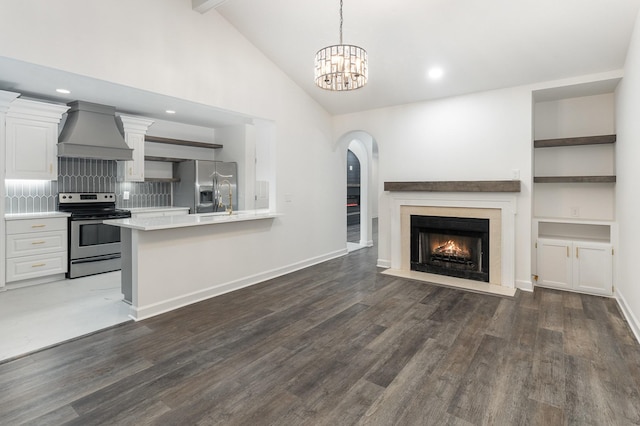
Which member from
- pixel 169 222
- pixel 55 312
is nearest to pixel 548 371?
pixel 169 222

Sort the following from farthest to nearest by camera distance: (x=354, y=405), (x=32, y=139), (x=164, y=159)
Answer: (x=164, y=159), (x=32, y=139), (x=354, y=405)

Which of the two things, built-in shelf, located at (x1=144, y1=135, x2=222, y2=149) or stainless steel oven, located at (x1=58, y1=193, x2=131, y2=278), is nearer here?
stainless steel oven, located at (x1=58, y1=193, x2=131, y2=278)

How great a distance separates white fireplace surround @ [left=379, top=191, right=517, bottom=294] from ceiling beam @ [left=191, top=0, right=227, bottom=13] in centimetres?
344

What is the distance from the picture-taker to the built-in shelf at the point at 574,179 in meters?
3.97

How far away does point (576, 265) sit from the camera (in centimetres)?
412

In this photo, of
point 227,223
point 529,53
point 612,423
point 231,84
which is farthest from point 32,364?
point 529,53

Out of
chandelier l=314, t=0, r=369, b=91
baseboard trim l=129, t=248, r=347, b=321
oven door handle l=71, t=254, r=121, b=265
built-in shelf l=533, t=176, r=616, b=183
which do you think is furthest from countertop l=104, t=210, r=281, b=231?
built-in shelf l=533, t=176, r=616, b=183

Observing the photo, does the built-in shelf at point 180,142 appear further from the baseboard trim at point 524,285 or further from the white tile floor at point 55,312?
the baseboard trim at point 524,285

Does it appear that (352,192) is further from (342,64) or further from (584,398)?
(584,398)

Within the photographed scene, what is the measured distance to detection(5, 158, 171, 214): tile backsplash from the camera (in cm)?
479

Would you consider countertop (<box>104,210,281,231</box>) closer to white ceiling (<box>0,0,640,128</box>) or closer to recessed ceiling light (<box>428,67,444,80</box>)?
white ceiling (<box>0,0,640,128</box>)

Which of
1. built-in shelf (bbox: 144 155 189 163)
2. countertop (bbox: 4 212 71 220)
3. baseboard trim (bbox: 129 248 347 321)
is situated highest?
built-in shelf (bbox: 144 155 189 163)

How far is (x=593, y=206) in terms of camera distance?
431 cm

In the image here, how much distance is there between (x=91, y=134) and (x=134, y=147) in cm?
80
